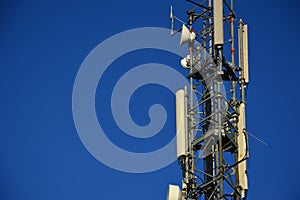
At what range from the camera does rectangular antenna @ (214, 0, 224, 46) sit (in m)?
21.8

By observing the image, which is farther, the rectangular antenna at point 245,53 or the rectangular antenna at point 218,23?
the rectangular antenna at point 245,53

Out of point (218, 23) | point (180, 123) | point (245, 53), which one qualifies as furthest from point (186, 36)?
point (180, 123)

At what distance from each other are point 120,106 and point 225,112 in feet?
19.7

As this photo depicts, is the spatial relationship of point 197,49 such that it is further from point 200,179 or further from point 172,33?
point 200,179

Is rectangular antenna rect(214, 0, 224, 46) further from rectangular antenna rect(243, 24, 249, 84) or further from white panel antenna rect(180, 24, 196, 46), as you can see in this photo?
rectangular antenna rect(243, 24, 249, 84)

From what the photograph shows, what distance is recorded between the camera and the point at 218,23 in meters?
22.0

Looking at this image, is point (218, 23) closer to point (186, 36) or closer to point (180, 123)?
point (186, 36)

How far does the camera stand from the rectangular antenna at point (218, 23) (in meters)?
21.8

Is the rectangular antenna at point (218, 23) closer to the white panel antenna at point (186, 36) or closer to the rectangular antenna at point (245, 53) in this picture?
the white panel antenna at point (186, 36)

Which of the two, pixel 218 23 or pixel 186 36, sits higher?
pixel 186 36

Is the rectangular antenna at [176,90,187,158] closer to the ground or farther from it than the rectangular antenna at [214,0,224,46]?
closer to the ground

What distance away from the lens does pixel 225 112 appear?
21.8m

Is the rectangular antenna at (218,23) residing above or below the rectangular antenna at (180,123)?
above

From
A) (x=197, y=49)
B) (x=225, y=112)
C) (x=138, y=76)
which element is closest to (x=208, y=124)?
(x=225, y=112)
